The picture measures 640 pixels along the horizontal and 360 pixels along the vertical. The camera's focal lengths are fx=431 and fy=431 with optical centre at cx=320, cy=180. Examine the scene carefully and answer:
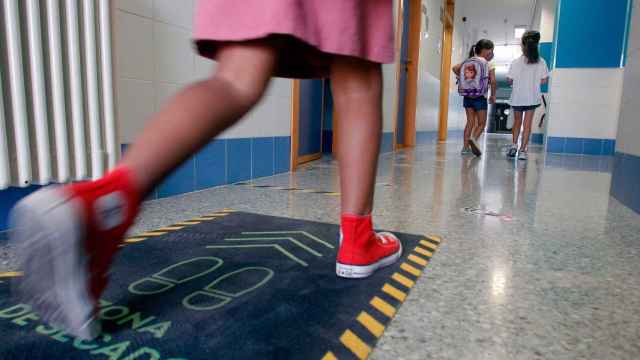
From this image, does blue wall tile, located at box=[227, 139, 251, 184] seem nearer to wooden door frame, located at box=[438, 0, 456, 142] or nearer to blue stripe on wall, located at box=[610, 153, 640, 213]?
blue stripe on wall, located at box=[610, 153, 640, 213]

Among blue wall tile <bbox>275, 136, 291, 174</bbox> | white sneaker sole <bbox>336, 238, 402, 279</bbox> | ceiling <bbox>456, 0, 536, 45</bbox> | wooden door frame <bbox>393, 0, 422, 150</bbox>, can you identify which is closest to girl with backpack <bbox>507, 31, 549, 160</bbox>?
wooden door frame <bbox>393, 0, 422, 150</bbox>

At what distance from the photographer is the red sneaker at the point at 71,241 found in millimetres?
485

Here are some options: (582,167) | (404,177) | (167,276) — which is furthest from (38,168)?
(582,167)

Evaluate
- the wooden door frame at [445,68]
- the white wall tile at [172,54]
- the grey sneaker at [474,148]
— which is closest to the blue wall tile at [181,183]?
the white wall tile at [172,54]

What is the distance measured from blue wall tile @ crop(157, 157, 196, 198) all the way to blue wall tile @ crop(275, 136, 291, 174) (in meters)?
0.72

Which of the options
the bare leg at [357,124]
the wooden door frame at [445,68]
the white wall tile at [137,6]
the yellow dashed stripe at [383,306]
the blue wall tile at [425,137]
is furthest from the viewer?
the wooden door frame at [445,68]

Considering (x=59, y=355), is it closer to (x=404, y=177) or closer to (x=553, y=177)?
(x=404, y=177)

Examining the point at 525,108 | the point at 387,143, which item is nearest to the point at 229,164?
the point at 387,143

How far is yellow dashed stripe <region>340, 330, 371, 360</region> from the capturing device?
2.08 ft

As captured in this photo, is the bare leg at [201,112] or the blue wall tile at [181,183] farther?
the blue wall tile at [181,183]

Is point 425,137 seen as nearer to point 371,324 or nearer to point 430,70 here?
point 430,70

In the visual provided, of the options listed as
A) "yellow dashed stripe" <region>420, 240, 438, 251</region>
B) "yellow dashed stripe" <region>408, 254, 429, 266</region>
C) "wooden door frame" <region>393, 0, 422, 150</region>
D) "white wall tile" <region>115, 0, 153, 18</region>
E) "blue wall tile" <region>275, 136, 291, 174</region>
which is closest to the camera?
"yellow dashed stripe" <region>408, 254, 429, 266</region>

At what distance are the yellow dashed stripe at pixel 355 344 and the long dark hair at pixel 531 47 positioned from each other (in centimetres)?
413

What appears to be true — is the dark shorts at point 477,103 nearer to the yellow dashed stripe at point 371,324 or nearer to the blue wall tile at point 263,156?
the blue wall tile at point 263,156
